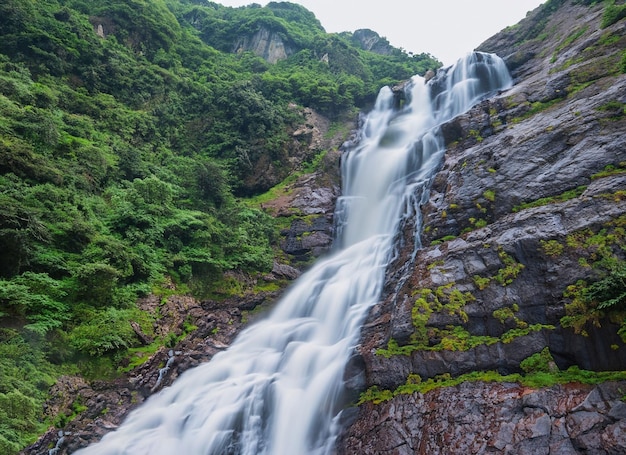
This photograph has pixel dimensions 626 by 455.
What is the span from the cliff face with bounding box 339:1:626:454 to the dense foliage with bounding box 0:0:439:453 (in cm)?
755

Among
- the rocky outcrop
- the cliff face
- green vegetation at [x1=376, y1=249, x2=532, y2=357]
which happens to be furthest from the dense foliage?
green vegetation at [x1=376, y1=249, x2=532, y2=357]

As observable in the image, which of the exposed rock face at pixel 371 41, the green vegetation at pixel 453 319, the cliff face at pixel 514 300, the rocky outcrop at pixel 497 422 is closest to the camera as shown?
the rocky outcrop at pixel 497 422

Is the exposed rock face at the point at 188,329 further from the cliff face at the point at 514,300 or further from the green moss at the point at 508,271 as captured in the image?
the green moss at the point at 508,271

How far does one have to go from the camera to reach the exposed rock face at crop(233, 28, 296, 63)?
46.3 m

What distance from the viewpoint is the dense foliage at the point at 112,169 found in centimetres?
1023

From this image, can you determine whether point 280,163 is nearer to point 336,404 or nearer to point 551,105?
point 551,105

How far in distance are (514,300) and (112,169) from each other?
665 inches

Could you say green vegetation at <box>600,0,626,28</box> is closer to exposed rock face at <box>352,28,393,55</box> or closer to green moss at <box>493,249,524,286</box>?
green moss at <box>493,249,524,286</box>

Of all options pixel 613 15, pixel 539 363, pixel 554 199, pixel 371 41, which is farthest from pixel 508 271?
pixel 371 41

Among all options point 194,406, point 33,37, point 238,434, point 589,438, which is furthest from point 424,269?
point 33,37

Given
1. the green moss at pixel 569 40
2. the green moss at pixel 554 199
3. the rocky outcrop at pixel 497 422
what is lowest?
the rocky outcrop at pixel 497 422

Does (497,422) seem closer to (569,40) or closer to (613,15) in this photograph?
(613,15)

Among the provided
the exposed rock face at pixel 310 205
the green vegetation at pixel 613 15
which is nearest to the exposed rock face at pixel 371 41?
the exposed rock face at pixel 310 205

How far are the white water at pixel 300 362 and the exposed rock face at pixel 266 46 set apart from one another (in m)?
30.7
